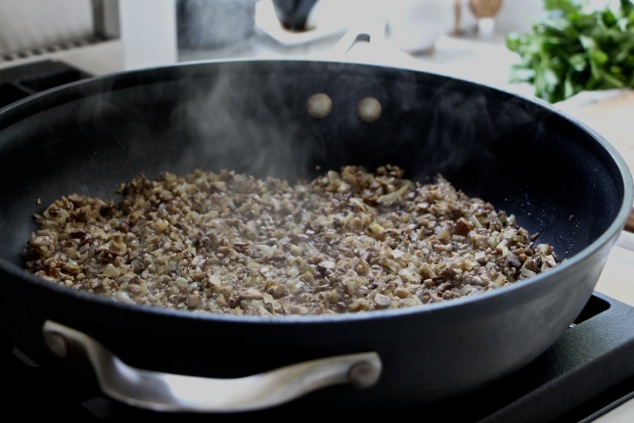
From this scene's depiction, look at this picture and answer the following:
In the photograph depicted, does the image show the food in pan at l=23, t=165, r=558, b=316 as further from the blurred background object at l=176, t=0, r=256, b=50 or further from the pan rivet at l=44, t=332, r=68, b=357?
the blurred background object at l=176, t=0, r=256, b=50

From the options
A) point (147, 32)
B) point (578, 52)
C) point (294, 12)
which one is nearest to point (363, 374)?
point (147, 32)

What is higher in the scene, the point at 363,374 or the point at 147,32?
the point at 363,374

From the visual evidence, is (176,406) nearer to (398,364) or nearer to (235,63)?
(398,364)

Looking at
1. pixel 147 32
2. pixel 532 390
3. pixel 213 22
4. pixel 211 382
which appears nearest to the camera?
pixel 211 382

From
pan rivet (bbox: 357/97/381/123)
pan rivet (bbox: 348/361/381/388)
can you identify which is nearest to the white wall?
pan rivet (bbox: 357/97/381/123)

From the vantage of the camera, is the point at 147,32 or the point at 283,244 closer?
the point at 283,244

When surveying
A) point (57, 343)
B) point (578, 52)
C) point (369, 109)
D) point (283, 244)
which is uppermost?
point (57, 343)

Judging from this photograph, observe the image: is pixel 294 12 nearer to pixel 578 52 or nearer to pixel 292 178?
pixel 578 52

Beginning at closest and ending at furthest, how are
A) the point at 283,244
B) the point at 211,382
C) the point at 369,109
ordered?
the point at 211,382 < the point at 283,244 < the point at 369,109
